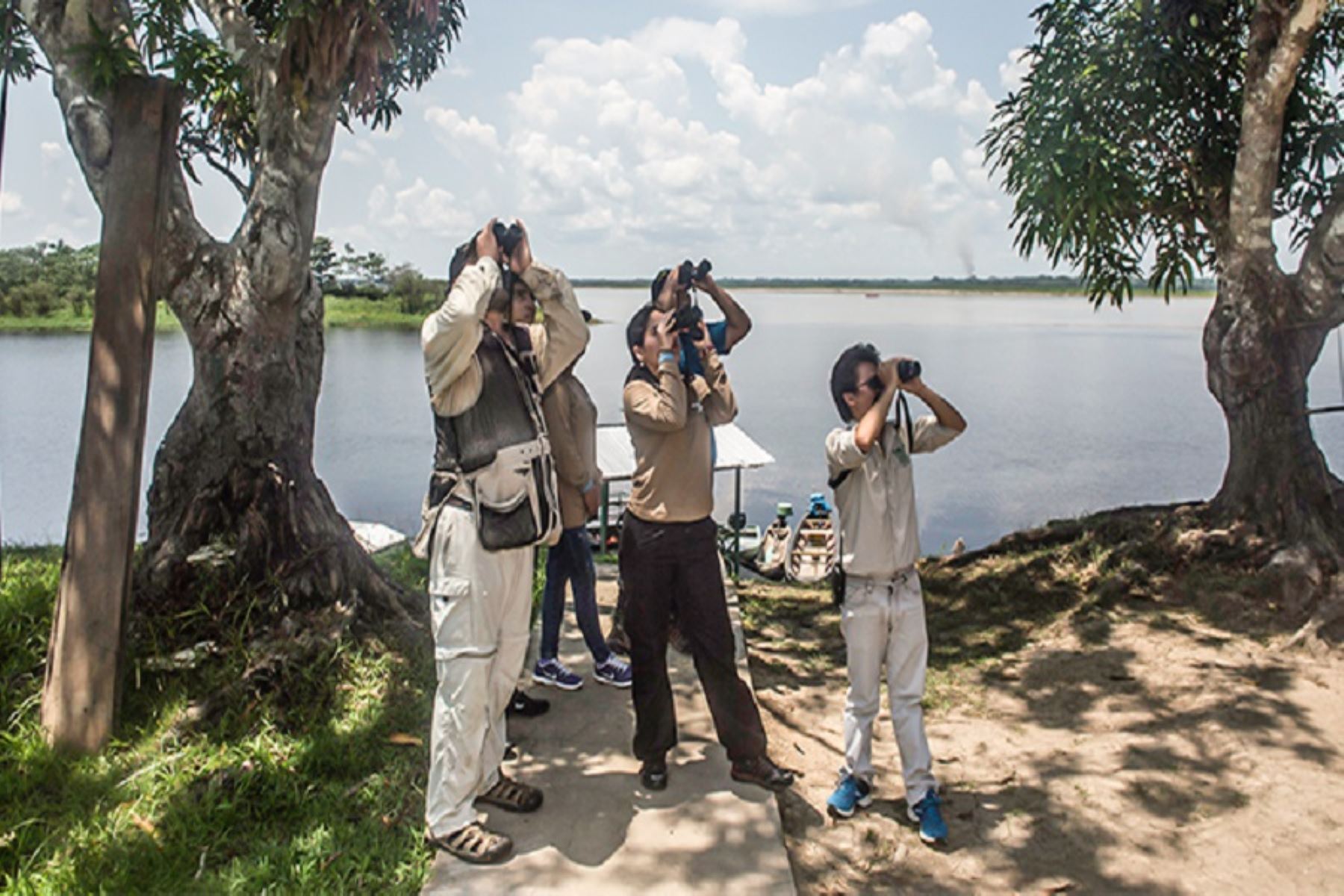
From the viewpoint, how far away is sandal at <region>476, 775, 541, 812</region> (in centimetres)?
321

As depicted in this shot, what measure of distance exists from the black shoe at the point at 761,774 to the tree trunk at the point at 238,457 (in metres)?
2.12

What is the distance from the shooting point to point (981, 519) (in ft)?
70.3

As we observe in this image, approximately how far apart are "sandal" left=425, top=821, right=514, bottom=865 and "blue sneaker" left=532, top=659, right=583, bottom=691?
130 centimetres

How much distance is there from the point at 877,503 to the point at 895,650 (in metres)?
0.50

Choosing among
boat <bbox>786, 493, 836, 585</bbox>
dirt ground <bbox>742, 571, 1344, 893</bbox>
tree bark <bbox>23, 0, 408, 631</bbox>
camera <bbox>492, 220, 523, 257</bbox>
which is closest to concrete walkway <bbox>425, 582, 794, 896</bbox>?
Result: dirt ground <bbox>742, 571, 1344, 893</bbox>

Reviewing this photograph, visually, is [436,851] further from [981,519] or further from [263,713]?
[981,519]

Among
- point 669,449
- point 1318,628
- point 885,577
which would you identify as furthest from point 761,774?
point 1318,628

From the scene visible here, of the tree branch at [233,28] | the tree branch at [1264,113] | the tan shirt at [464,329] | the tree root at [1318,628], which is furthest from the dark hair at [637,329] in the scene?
the tree branch at [1264,113]

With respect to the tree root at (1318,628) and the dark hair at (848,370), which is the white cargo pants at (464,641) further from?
A: the tree root at (1318,628)

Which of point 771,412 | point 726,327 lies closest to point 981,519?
point 771,412

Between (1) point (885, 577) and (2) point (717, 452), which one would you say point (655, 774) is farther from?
(2) point (717, 452)

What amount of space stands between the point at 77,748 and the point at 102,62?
2643 mm

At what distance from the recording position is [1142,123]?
6.48 meters

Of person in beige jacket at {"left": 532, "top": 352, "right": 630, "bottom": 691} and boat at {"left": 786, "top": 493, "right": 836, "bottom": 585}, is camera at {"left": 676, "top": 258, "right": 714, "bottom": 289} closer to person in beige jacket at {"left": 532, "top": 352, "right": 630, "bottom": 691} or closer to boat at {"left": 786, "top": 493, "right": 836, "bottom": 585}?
person in beige jacket at {"left": 532, "top": 352, "right": 630, "bottom": 691}
